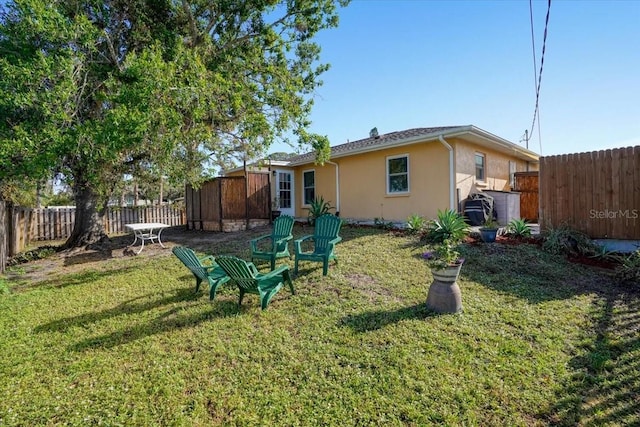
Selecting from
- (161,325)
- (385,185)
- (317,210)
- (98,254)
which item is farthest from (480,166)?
(98,254)

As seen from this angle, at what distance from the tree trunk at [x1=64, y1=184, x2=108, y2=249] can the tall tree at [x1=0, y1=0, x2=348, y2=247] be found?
0.10 feet

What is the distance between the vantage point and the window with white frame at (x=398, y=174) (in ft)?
35.2

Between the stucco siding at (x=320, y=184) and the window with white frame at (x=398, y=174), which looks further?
the stucco siding at (x=320, y=184)

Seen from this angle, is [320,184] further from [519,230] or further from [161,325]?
[161,325]

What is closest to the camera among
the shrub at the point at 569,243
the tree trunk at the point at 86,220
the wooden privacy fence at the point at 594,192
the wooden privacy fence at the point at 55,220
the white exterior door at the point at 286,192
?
the wooden privacy fence at the point at 594,192

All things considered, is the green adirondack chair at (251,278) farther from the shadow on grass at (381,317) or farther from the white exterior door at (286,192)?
the white exterior door at (286,192)

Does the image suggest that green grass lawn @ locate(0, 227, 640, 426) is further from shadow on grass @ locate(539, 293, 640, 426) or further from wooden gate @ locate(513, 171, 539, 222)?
wooden gate @ locate(513, 171, 539, 222)

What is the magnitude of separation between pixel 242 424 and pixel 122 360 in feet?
5.47

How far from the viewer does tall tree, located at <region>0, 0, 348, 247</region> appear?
547cm

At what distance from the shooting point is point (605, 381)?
9.41 ft

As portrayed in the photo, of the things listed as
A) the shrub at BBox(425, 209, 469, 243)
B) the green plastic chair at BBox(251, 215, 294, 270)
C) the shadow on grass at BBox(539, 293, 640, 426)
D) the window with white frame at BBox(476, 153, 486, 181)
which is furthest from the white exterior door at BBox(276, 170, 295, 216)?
the shadow on grass at BBox(539, 293, 640, 426)

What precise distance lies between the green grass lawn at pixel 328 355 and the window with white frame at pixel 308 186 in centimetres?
867

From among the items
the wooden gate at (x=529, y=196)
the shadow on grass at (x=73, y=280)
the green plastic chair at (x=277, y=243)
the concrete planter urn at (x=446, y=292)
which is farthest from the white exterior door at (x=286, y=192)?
the concrete planter urn at (x=446, y=292)

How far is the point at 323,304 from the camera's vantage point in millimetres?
4488
